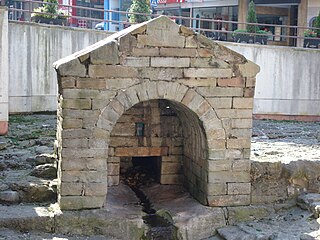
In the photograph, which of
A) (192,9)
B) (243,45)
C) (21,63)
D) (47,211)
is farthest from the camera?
(192,9)

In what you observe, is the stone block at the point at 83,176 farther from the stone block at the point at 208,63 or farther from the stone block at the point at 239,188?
the stone block at the point at 208,63

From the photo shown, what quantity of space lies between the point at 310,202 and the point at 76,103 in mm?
4461

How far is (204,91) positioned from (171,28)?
1218 millimetres

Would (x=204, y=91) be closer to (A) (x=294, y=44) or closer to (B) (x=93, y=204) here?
(B) (x=93, y=204)

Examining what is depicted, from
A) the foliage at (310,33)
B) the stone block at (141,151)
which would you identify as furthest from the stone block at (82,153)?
the foliage at (310,33)

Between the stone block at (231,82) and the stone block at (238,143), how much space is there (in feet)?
3.16

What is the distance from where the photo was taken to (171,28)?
8859 mm

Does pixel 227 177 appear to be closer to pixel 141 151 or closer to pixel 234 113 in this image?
pixel 234 113

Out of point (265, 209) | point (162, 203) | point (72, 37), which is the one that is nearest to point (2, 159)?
point (162, 203)

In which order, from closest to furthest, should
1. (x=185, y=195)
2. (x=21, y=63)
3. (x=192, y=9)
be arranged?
(x=185, y=195), (x=21, y=63), (x=192, y=9)

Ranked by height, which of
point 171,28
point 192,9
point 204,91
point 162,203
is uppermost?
point 192,9

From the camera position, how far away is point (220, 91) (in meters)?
9.14

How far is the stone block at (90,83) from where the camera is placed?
28.0 ft

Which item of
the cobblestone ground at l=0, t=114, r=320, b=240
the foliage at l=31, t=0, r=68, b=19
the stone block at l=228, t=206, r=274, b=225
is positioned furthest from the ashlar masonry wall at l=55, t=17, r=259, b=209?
the foliage at l=31, t=0, r=68, b=19
